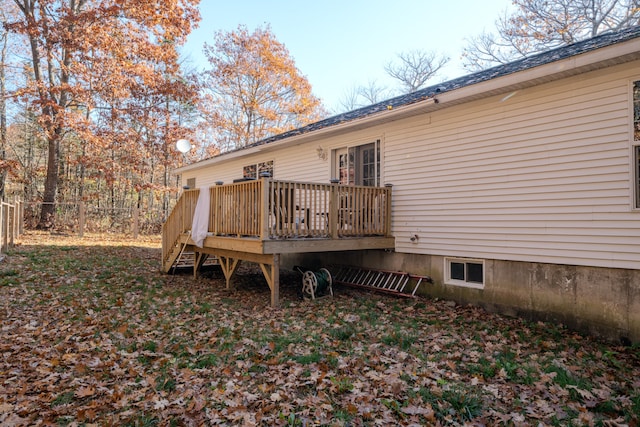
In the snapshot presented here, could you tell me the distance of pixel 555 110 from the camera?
5.88 m

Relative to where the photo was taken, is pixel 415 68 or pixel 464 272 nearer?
Answer: pixel 464 272

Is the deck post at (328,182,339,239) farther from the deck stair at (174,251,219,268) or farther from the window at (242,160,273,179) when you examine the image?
the window at (242,160,273,179)

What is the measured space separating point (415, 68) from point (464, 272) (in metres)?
23.3

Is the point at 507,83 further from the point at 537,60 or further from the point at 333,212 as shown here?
the point at 333,212

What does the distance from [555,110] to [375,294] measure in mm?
4694

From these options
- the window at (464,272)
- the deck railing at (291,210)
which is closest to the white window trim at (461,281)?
the window at (464,272)

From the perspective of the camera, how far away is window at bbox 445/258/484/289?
22.7 ft

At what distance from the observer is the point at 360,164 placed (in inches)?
361

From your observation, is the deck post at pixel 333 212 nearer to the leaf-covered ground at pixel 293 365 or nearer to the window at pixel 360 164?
the leaf-covered ground at pixel 293 365

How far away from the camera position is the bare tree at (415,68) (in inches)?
1026

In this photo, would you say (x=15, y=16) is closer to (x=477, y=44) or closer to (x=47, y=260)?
(x=47, y=260)

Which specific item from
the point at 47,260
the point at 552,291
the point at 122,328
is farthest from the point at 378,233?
the point at 47,260

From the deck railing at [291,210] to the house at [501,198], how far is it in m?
0.03

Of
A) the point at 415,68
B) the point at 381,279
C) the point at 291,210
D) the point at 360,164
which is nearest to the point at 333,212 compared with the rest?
the point at 291,210
